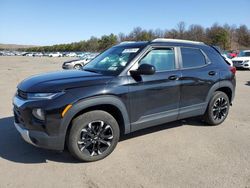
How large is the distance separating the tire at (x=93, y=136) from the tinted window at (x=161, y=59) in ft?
3.99

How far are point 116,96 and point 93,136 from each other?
70 cm

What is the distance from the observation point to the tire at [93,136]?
12.4ft

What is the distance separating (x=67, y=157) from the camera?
417 centimetres

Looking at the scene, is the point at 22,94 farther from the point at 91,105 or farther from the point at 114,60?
the point at 114,60

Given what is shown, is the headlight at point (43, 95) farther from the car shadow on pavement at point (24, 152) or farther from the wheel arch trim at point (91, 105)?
the car shadow on pavement at point (24, 152)

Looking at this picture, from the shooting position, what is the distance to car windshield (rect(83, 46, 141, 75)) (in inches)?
173

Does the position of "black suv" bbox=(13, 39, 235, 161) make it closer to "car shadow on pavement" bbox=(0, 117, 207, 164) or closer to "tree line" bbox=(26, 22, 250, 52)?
"car shadow on pavement" bbox=(0, 117, 207, 164)

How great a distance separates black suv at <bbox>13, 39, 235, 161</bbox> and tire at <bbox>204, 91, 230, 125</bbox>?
0.02m

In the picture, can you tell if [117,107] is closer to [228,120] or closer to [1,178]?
[1,178]

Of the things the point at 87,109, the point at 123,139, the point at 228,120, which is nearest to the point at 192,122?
the point at 228,120

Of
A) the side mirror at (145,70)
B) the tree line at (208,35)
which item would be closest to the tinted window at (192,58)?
the side mirror at (145,70)

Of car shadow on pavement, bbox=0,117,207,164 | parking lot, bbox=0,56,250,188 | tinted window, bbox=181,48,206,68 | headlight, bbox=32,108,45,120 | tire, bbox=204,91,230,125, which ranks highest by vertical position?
tinted window, bbox=181,48,206,68

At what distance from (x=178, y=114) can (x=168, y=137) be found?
0.49 m

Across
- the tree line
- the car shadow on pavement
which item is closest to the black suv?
the car shadow on pavement
